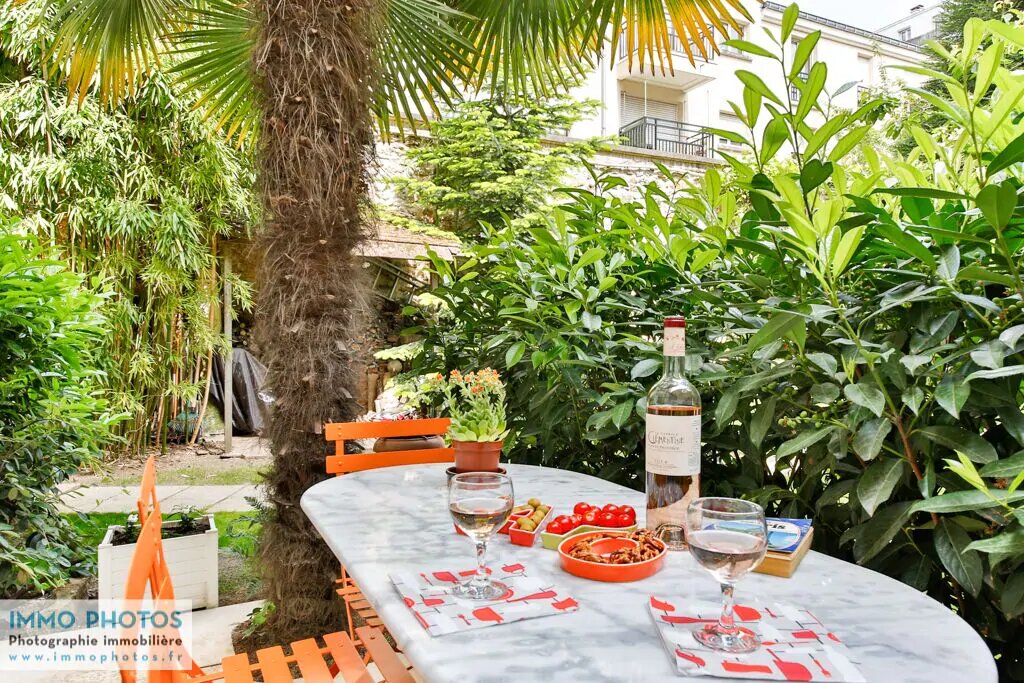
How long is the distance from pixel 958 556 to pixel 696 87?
43.2 feet

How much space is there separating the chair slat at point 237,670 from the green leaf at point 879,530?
960 mm

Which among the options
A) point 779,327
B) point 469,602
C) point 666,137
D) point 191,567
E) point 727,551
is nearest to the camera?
point 727,551

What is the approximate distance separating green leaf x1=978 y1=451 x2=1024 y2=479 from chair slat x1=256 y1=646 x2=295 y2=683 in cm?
106

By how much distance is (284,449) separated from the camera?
6.52ft

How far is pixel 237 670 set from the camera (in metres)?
1.07

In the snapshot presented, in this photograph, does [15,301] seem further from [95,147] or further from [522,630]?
[95,147]

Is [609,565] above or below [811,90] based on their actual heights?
below

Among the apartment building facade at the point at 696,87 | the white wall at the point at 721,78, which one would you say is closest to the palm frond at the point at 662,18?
the apartment building facade at the point at 696,87

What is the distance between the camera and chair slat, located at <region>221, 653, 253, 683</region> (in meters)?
→ 1.04

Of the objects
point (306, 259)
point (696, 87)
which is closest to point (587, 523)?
point (306, 259)

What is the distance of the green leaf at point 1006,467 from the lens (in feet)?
2.51

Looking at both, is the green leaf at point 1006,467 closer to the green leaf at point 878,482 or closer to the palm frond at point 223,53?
the green leaf at point 878,482

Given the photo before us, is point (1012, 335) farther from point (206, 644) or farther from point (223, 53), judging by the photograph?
point (223, 53)

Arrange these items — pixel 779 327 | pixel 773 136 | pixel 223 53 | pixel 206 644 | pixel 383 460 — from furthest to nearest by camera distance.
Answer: pixel 223 53
pixel 206 644
pixel 383 460
pixel 773 136
pixel 779 327
